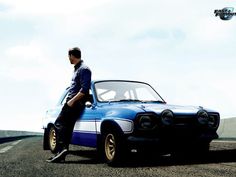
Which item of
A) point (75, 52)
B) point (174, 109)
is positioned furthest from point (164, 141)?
point (75, 52)

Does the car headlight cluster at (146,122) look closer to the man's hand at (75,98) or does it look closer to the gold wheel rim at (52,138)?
the man's hand at (75,98)

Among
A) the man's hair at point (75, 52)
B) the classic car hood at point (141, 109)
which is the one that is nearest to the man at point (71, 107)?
the man's hair at point (75, 52)

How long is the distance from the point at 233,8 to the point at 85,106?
66.1 ft

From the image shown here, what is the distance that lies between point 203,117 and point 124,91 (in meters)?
2.03

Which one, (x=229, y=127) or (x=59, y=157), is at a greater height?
(x=59, y=157)

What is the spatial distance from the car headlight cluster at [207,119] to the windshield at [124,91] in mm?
1449

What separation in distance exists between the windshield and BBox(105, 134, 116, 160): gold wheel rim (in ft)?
3.48

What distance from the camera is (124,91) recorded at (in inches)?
364

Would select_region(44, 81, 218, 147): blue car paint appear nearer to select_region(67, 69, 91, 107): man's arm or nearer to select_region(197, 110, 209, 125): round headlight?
select_region(197, 110, 209, 125): round headlight

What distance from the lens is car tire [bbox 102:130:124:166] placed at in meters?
7.31

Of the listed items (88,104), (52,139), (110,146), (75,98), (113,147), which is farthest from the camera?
(52,139)

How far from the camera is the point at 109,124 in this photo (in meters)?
7.73

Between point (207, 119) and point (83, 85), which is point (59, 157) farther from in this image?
point (207, 119)

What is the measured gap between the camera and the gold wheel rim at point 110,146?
7566 millimetres
